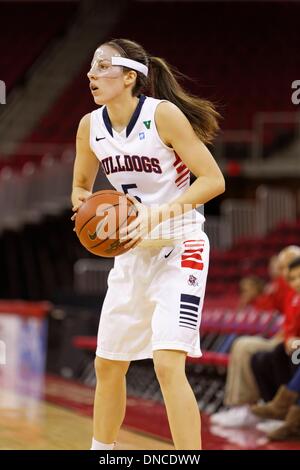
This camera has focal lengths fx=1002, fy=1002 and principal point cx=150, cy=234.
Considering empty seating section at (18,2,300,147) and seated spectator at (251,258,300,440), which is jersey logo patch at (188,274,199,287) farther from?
empty seating section at (18,2,300,147)

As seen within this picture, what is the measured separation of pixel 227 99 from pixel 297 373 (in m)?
12.0

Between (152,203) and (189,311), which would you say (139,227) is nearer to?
(152,203)

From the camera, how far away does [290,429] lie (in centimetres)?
626

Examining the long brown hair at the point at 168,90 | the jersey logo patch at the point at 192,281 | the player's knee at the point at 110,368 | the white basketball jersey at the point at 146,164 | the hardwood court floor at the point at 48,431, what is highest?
the long brown hair at the point at 168,90

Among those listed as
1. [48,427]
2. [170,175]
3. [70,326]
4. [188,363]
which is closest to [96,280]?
[70,326]

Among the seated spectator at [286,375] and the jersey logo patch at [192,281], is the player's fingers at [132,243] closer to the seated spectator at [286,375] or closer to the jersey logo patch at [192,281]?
the jersey logo patch at [192,281]

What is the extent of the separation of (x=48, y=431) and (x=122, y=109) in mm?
2944

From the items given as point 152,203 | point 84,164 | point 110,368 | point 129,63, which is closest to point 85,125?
point 84,164

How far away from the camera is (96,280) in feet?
48.3

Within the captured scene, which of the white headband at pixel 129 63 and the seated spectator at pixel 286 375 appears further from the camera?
the seated spectator at pixel 286 375

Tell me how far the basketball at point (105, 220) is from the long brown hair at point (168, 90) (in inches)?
19.2

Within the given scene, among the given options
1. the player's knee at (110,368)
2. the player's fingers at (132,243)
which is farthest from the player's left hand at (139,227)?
the player's knee at (110,368)

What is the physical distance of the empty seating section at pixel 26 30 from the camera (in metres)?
19.4

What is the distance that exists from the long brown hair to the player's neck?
0.07 m
